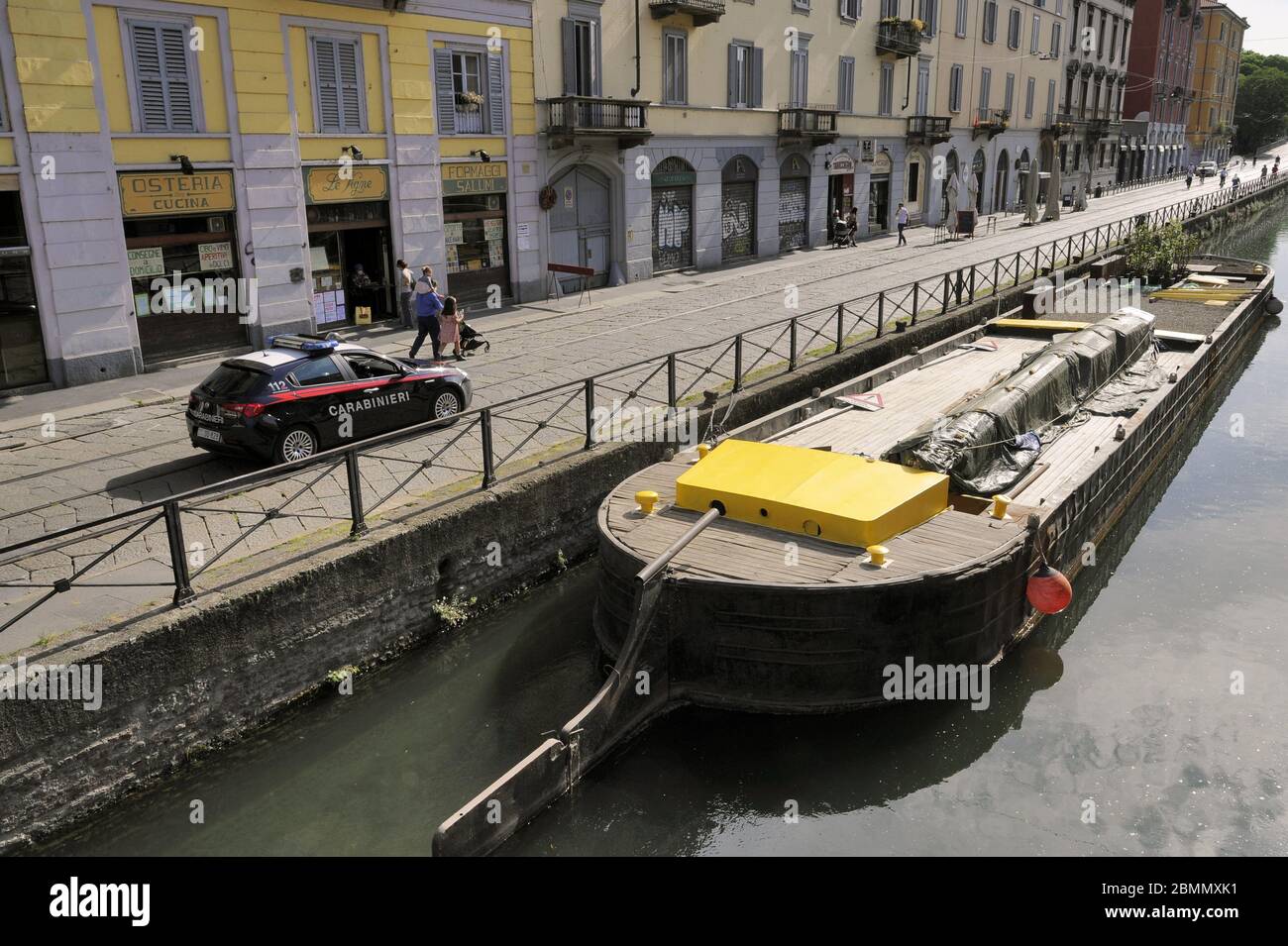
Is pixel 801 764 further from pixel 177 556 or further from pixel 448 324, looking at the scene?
pixel 448 324

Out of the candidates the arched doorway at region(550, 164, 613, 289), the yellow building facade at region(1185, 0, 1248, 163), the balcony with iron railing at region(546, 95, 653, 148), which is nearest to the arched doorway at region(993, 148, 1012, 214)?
the balcony with iron railing at region(546, 95, 653, 148)

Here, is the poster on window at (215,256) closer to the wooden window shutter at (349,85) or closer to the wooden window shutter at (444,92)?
the wooden window shutter at (349,85)

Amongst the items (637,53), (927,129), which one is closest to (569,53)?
(637,53)

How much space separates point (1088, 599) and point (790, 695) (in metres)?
4.80

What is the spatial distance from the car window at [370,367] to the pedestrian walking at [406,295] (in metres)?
7.83

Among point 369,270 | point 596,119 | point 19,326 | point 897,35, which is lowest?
point 19,326

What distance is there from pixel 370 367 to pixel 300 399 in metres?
1.14

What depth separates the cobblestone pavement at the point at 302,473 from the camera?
317 inches

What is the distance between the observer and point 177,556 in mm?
7250

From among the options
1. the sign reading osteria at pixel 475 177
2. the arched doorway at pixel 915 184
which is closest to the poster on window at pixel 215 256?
the sign reading osteria at pixel 475 177

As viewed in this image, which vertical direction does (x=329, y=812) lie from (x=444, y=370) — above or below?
below

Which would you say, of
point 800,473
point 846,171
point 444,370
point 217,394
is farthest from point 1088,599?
point 846,171
